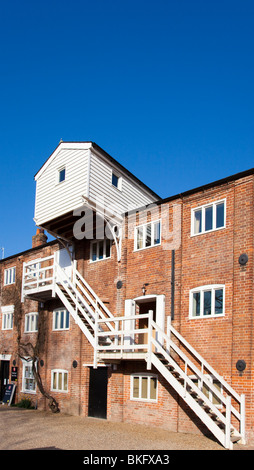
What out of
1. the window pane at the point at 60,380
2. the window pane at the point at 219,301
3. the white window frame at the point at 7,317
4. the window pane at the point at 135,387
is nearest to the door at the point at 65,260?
the window pane at the point at 60,380

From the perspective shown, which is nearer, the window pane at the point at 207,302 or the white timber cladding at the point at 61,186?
the window pane at the point at 207,302

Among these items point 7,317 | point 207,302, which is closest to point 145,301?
point 207,302

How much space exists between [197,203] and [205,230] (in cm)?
96

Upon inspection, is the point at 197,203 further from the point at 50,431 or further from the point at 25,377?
the point at 25,377

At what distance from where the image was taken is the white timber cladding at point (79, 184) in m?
17.2

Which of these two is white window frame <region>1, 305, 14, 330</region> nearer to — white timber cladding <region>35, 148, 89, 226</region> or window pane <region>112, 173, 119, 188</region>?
Answer: white timber cladding <region>35, 148, 89, 226</region>

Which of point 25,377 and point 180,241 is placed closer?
point 180,241

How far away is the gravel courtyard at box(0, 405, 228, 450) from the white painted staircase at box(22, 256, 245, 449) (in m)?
0.77

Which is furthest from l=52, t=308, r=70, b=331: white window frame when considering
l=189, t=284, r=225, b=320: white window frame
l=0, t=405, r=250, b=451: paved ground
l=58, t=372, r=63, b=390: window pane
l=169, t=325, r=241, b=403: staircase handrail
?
l=189, t=284, r=225, b=320: white window frame

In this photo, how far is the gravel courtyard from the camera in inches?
479

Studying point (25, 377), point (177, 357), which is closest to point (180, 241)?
point (177, 357)

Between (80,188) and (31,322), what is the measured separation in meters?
8.99

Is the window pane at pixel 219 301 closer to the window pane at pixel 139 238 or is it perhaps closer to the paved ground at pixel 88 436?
the paved ground at pixel 88 436

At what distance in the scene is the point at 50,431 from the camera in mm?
14609
